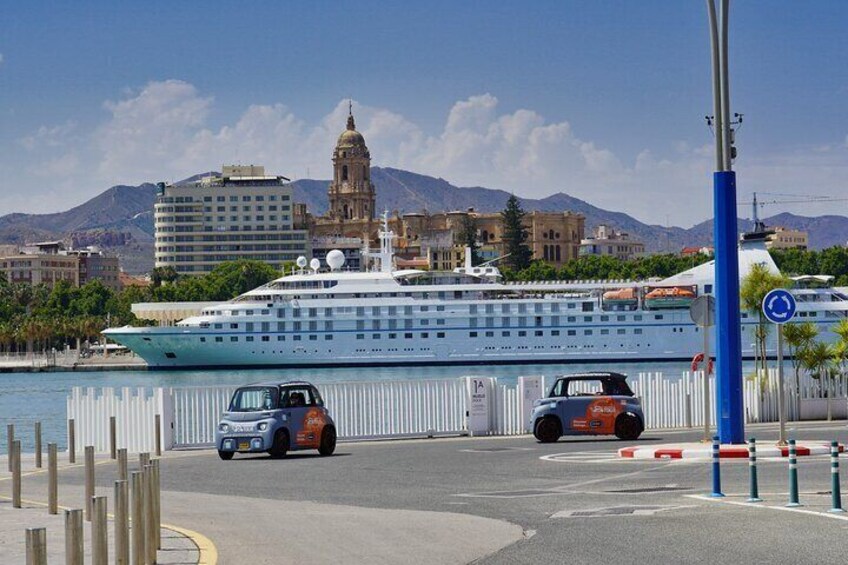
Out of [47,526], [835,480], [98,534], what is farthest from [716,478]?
[98,534]

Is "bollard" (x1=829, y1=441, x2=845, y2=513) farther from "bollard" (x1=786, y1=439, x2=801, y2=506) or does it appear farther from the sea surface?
the sea surface

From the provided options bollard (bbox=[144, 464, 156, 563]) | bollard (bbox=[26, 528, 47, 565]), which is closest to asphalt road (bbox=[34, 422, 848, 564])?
bollard (bbox=[144, 464, 156, 563])

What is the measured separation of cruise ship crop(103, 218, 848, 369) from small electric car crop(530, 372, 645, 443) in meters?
77.7

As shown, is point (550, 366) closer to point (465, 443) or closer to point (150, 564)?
point (465, 443)

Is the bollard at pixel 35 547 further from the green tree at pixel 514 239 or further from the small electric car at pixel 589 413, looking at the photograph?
the green tree at pixel 514 239

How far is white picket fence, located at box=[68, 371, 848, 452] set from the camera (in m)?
26.4

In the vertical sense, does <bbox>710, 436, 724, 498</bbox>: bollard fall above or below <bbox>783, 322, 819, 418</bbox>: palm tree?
below

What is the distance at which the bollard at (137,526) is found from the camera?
1035cm

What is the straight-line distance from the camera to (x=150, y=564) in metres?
10.8

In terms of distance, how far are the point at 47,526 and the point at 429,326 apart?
89871 mm

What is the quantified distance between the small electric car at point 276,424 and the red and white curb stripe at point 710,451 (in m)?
4.60

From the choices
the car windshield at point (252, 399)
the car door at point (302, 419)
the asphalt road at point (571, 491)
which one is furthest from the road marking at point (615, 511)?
the car windshield at point (252, 399)

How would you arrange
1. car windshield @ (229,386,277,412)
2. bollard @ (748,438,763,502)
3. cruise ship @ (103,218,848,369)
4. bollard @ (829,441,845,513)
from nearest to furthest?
bollard @ (829,441,845,513)
bollard @ (748,438,763,502)
car windshield @ (229,386,277,412)
cruise ship @ (103,218,848,369)

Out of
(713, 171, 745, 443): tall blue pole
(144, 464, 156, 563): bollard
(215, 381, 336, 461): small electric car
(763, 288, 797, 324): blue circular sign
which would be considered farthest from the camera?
(215, 381, 336, 461): small electric car
